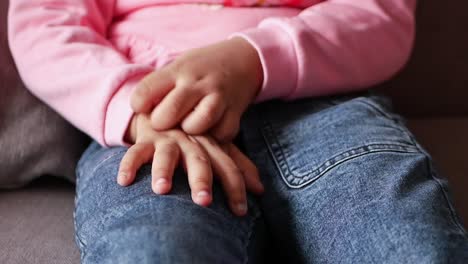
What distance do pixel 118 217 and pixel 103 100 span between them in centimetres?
17

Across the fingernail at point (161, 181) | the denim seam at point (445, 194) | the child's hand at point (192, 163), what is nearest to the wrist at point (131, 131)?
the child's hand at point (192, 163)

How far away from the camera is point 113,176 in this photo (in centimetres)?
54

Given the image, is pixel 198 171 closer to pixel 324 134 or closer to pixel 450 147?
pixel 324 134

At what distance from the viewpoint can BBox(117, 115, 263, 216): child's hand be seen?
50 cm

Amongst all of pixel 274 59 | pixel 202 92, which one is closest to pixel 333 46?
pixel 274 59

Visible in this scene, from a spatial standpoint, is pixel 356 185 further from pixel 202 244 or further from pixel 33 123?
pixel 33 123

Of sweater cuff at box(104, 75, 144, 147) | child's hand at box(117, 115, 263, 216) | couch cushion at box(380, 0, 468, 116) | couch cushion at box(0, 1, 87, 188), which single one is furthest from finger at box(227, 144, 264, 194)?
couch cushion at box(380, 0, 468, 116)

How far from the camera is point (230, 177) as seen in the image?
0.53 metres

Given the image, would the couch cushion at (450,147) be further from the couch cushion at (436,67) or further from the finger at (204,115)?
the finger at (204,115)

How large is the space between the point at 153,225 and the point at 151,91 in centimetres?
16

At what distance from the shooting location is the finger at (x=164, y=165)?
0.50 meters

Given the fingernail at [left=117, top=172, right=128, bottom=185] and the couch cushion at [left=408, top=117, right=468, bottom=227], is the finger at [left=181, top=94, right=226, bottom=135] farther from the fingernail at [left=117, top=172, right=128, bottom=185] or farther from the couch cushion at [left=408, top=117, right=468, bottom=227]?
the couch cushion at [left=408, top=117, right=468, bottom=227]

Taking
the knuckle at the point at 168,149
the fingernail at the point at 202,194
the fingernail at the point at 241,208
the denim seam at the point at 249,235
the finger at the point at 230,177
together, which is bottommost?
the denim seam at the point at 249,235

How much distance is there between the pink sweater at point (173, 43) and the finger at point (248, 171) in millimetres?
89
